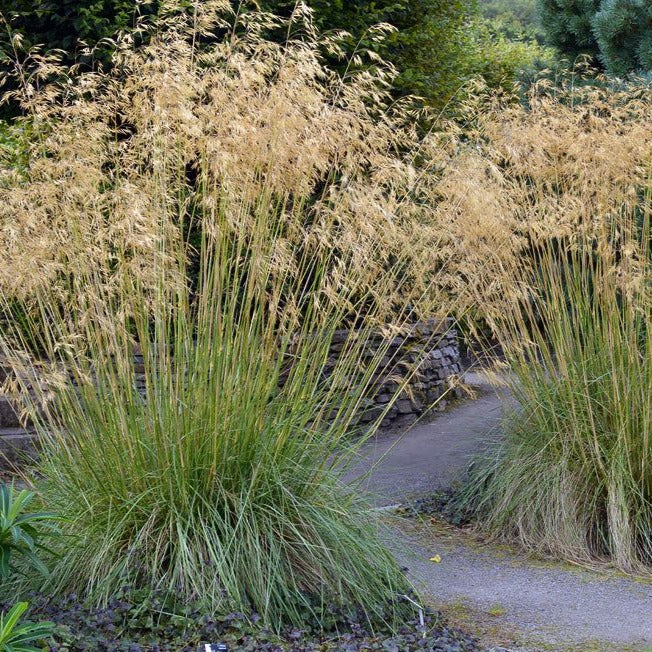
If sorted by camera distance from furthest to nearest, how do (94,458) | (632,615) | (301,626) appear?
(632,615)
(94,458)
(301,626)

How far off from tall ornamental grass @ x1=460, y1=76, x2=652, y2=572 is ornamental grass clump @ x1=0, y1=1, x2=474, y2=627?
Answer: 4.29 feet

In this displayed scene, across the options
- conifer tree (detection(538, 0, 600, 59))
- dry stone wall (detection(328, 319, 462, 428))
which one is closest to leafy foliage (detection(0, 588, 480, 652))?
dry stone wall (detection(328, 319, 462, 428))

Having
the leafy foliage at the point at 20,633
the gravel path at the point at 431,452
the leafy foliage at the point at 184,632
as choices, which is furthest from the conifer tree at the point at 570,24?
the leafy foliage at the point at 20,633

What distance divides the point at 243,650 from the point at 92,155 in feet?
8.13

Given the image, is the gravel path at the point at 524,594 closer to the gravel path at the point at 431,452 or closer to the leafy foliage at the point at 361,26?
the gravel path at the point at 431,452

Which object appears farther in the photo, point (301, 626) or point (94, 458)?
point (94, 458)

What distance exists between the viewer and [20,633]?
3.02 m

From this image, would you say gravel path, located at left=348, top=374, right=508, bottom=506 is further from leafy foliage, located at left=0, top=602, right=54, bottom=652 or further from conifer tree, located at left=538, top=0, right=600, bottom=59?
conifer tree, located at left=538, top=0, right=600, bottom=59

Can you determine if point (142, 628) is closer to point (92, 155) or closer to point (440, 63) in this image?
point (92, 155)

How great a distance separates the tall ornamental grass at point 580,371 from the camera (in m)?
5.30

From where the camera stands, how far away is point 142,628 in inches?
141

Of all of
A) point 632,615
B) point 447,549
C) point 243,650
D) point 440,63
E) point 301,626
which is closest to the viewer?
point 243,650

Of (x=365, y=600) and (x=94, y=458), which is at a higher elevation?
(x=94, y=458)

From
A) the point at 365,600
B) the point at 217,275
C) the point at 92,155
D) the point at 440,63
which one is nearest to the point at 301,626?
the point at 365,600
